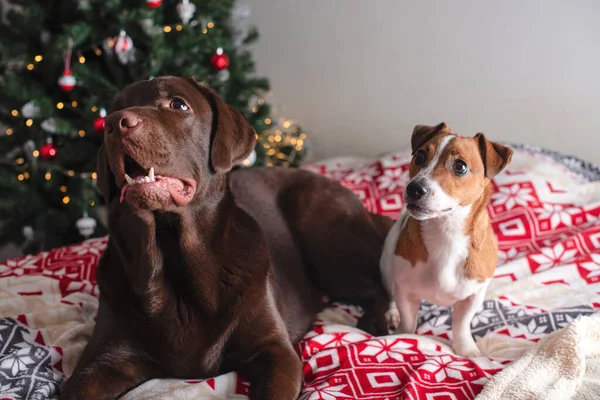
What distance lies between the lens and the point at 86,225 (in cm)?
319

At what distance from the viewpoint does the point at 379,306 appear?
2.31m

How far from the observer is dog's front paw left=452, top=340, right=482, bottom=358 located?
6.44 feet

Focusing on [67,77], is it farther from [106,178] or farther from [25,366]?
[25,366]

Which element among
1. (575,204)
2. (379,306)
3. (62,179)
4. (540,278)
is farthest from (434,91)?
(62,179)

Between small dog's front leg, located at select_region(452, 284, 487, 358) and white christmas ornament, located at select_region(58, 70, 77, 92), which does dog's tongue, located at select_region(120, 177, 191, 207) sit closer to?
small dog's front leg, located at select_region(452, 284, 487, 358)

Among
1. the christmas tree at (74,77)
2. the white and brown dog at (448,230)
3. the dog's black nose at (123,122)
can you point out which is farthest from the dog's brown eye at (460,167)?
the christmas tree at (74,77)

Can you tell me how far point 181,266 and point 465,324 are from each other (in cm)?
94

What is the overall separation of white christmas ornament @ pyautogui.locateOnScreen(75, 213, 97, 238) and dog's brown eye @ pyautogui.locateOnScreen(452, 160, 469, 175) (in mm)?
2127

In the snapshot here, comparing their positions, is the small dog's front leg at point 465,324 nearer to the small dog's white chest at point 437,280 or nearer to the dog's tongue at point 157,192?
the small dog's white chest at point 437,280

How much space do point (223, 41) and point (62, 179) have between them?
1.14m

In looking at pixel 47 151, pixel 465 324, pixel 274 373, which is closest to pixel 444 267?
pixel 465 324

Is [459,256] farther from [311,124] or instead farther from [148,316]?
[311,124]

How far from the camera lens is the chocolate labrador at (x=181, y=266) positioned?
159cm

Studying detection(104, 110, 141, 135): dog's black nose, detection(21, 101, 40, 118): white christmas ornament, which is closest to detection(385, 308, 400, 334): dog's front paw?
detection(104, 110, 141, 135): dog's black nose
